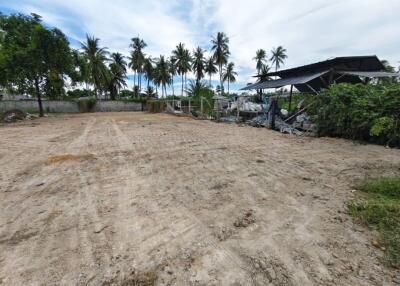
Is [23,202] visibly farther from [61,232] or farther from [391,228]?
[391,228]

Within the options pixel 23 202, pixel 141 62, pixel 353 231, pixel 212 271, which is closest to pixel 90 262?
pixel 212 271

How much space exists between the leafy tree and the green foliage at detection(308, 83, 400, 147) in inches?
732

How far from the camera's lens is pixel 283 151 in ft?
21.1

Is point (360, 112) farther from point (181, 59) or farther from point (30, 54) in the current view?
point (181, 59)

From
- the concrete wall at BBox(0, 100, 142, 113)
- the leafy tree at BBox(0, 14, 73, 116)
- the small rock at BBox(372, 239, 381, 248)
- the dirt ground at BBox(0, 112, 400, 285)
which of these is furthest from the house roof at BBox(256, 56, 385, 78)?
A: the concrete wall at BBox(0, 100, 142, 113)

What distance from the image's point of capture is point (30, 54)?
16.7 meters

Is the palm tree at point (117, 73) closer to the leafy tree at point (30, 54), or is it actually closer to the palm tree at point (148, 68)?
the palm tree at point (148, 68)

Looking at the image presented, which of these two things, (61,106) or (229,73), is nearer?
(61,106)

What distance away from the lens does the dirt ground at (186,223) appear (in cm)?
192

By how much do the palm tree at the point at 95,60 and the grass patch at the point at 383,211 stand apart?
35.7 meters

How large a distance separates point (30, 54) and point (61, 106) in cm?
1313

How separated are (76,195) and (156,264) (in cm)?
210

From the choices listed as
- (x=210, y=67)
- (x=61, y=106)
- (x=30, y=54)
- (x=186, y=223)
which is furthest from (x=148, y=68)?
(x=186, y=223)

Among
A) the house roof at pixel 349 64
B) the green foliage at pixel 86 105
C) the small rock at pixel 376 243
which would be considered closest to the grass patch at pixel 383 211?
the small rock at pixel 376 243
